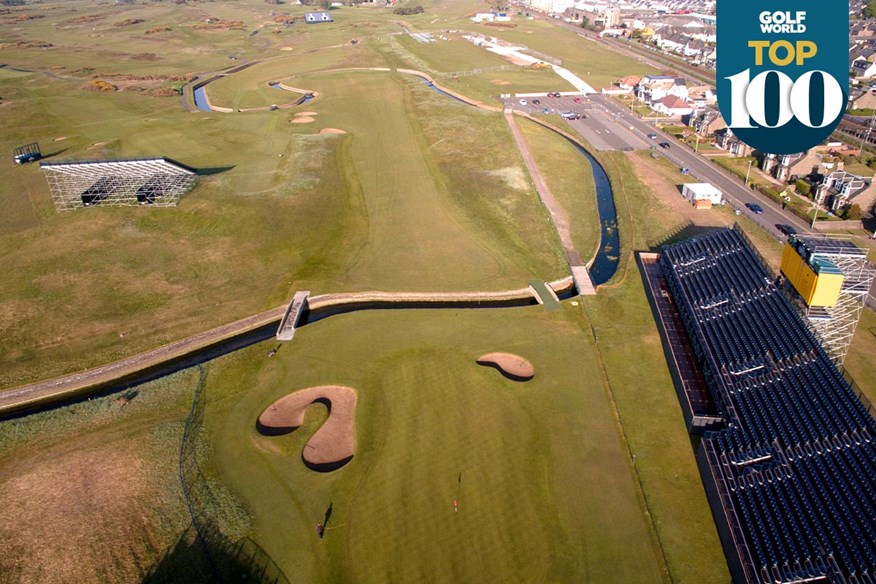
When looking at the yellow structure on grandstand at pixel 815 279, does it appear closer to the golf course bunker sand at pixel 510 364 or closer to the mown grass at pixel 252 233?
the golf course bunker sand at pixel 510 364

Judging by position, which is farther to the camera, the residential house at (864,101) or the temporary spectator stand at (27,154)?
the residential house at (864,101)

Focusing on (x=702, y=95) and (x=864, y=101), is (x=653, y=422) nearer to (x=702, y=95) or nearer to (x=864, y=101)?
(x=702, y=95)

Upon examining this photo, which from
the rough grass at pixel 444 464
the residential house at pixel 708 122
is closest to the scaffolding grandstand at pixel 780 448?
the rough grass at pixel 444 464

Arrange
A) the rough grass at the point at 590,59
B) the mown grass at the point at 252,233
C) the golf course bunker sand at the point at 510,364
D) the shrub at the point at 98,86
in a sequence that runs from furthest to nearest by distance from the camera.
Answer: the rough grass at the point at 590,59 → the shrub at the point at 98,86 → the mown grass at the point at 252,233 → the golf course bunker sand at the point at 510,364

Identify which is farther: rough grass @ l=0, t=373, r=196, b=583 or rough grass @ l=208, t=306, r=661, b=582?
rough grass @ l=208, t=306, r=661, b=582

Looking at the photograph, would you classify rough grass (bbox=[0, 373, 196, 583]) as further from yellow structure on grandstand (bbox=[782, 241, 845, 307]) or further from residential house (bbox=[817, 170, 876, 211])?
residential house (bbox=[817, 170, 876, 211])

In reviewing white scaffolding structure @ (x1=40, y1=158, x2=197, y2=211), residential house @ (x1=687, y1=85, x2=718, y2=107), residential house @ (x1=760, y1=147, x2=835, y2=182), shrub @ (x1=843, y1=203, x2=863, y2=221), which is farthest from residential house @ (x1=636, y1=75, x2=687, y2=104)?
white scaffolding structure @ (x1=40, y1=158, x2=197, y2=211)
